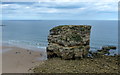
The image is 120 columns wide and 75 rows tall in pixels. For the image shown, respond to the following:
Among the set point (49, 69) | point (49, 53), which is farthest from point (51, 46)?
point (49, 69)

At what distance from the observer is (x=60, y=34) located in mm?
28688

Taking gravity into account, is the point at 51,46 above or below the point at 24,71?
above

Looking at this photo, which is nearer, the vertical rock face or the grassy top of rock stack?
the vertical rock face

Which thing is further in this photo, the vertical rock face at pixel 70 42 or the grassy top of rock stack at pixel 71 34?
the grassy top of rock stack at pixel 71 34

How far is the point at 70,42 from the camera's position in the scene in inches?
1090

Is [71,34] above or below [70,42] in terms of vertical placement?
above

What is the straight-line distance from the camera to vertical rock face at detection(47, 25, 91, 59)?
26812 mm

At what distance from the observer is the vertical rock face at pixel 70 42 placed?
2681cm

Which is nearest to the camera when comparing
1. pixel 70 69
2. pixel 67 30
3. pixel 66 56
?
pixel 70 69

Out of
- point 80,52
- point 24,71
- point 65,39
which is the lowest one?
point 24,71

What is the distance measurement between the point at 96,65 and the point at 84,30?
24.5ft

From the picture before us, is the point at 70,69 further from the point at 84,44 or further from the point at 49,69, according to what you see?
the point at 84,44

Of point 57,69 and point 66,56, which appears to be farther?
point 66,56

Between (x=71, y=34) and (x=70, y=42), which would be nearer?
(x=70, y=42)
